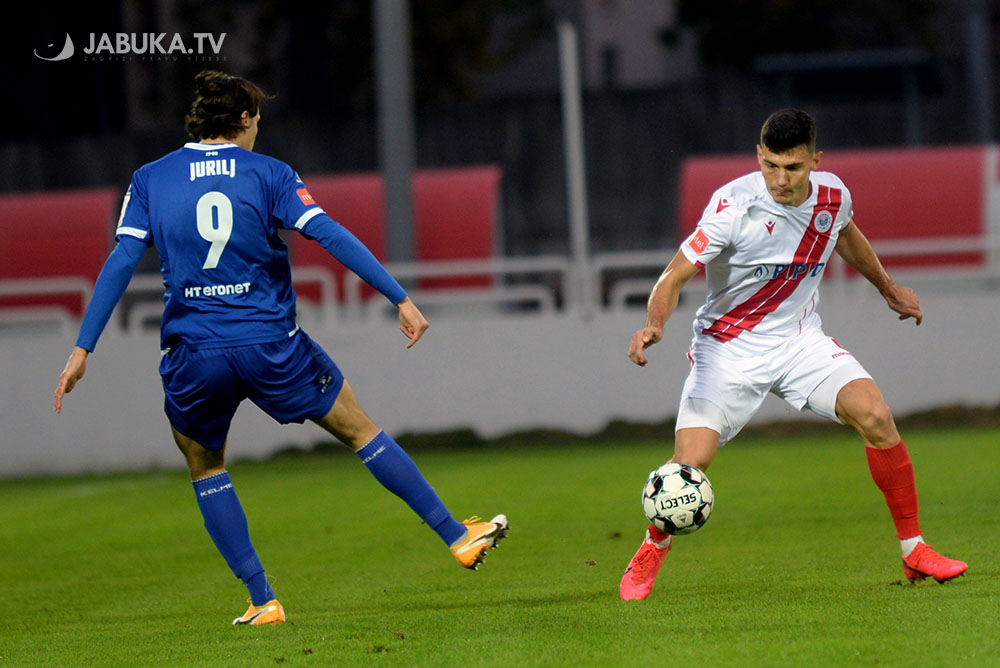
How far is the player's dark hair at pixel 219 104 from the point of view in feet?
17.4

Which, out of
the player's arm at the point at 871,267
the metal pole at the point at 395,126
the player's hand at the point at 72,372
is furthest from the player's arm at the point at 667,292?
the metal pole at the point at 395,126

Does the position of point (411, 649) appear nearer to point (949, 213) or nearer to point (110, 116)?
point (949, 213)

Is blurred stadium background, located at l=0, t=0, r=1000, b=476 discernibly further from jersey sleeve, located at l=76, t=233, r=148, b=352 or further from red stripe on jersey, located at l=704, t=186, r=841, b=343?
jersey sleeve, located at l=76, t=233, r=148, b=352

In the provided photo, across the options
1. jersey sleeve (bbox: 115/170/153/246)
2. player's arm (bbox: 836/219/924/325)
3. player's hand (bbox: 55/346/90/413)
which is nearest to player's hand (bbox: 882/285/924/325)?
player's arm (bbox: 836/219/924/325)

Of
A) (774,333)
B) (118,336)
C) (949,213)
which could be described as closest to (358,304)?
(118,336)

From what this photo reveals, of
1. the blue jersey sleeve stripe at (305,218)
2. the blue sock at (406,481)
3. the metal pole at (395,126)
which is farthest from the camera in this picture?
the metal pole at (395,126)

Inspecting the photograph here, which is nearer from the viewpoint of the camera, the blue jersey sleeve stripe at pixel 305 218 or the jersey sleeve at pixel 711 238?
the blue jersey sleeve stripe at pixel 305 218

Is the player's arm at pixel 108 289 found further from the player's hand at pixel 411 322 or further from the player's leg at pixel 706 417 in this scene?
the player's leg at pixel 706 417

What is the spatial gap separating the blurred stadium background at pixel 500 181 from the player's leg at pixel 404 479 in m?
8.21

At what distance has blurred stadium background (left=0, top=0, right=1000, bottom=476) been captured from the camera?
44.9 ft

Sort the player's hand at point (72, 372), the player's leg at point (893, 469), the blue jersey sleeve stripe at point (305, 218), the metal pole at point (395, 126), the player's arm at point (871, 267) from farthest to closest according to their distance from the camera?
the metal pole at point (395, 126)
the player's arm at point (871, 267)
the player's leg at point (893, 469)
the blue jersey sleeve stripe at point (305, 218)
the player's hand at point (72, 372)

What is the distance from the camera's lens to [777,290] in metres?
5.66

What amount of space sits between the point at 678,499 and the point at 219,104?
222 cm

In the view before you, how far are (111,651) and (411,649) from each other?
1.13 metres
